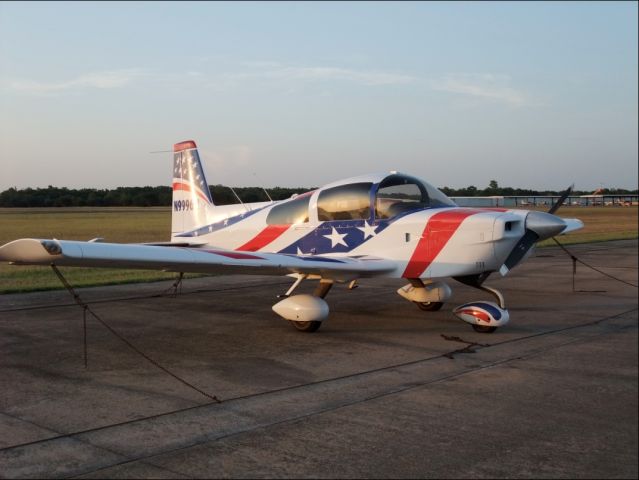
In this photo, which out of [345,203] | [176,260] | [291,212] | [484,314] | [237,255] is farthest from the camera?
[291,212]

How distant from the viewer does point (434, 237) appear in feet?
29.0

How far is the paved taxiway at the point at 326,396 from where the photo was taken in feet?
12.9

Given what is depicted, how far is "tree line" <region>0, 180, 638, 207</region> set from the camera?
5553mm

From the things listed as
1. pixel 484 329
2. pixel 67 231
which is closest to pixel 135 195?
pixel 67 231

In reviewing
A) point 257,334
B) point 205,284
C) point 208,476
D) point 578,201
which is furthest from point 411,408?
point 205,284

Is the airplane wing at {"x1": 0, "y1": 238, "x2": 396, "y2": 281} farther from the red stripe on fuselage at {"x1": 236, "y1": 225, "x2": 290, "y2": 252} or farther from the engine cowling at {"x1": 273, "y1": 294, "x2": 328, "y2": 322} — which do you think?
the red stripe on fuselage at {"x1": 236, "y1": 225, "x2": 290, "y2": 252}

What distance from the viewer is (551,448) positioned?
13.1 feet

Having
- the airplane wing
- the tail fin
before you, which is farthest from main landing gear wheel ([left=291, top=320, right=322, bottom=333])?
the tail fin

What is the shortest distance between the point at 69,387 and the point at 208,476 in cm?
271

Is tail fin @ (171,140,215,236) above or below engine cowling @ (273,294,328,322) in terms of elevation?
above

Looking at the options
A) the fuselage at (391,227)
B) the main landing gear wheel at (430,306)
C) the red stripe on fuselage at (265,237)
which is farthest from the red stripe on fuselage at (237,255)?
the main landing gear wheel at (430,306)

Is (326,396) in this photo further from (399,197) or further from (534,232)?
(399,197)

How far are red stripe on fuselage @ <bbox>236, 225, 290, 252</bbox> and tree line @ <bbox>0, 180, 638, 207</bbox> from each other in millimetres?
1234

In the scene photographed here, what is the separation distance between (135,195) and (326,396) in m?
12.3
